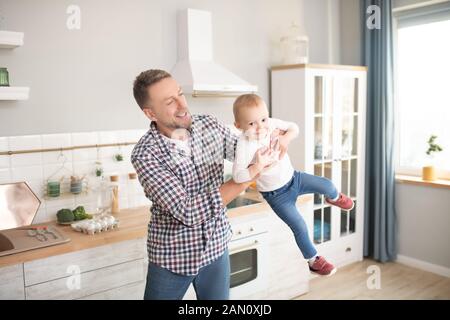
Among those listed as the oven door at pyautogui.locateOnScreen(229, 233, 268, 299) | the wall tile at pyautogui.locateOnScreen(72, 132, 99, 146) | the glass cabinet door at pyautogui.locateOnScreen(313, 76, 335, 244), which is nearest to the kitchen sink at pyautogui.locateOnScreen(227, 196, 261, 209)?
the oven door at pyautogui.locateOnScreen(229, 233, 268, 299)

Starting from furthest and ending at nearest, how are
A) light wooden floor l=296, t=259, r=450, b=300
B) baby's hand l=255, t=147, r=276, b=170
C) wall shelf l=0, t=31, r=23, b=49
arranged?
light wooden floor l=296, t=259, r=450, b=300 → wall shelf l=0, t=31, r=23, b=49 → baby's hand l=255, t=147, r=276, b=170

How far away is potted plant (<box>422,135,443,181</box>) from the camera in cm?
357

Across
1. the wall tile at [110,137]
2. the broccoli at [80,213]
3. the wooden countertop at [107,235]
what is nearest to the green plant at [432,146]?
Result: the wooden countertop at [107,235]

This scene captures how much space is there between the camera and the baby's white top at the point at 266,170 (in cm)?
133

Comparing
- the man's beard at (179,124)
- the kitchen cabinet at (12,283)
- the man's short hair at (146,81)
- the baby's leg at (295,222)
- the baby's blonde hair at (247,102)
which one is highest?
the man's short hair at (146,81)

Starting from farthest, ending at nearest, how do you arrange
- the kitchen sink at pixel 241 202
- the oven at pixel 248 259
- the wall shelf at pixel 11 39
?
the kitchen sink at pixel 241 202 < the oven at pixel 248 259 < the wall shelf at pixel 11 39

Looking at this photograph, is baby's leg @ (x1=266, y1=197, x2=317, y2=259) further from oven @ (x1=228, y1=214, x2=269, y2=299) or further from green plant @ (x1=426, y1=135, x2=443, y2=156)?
green plant @ (x1=426, y1=135, x2=443, y2=156)

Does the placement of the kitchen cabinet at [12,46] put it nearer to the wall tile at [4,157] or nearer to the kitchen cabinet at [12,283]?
the wall tile at [4,157]

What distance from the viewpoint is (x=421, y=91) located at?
378 cm

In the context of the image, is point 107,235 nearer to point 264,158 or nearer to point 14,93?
point 14,93

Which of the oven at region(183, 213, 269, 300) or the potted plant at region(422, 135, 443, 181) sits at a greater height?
the potted plant at region(422, 135, 443, 181)

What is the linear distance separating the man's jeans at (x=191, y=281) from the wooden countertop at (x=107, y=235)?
70 centimetres

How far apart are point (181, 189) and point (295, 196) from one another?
387 millimetres
